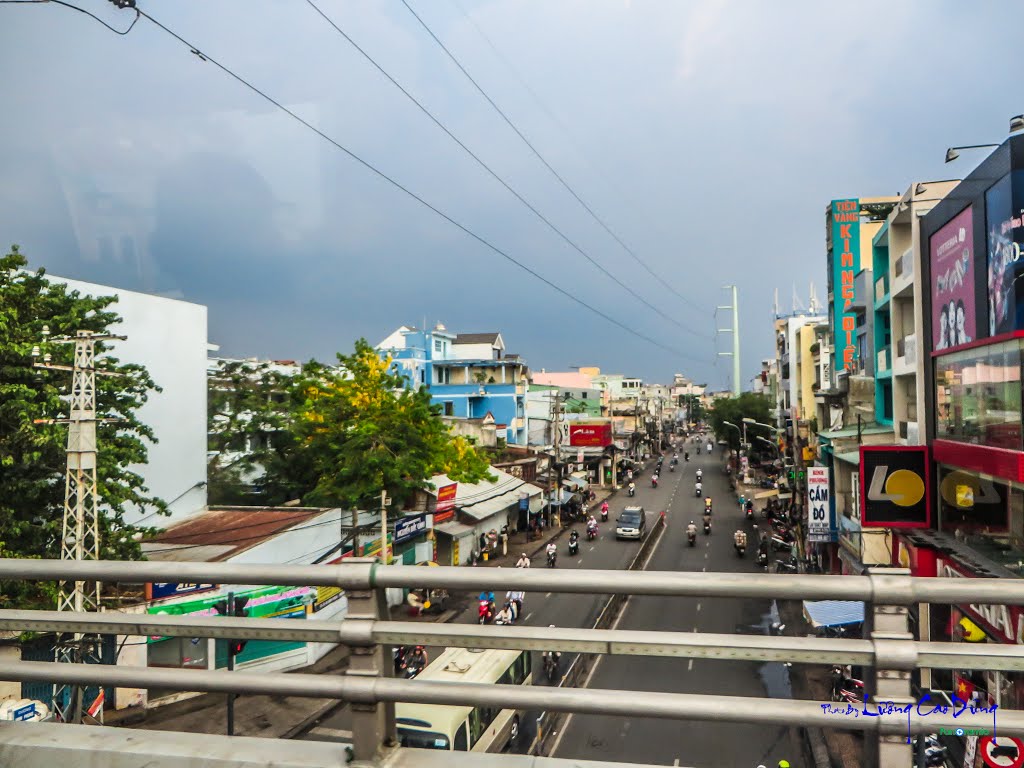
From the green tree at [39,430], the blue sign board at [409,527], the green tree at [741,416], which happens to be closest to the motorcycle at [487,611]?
the green tree at [39,430]

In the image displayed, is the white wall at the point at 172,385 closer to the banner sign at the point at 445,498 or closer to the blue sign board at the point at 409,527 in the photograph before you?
the blue sign board at the point at 409,527

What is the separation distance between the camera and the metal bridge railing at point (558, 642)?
1.68 metres

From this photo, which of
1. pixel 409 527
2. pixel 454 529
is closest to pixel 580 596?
pixel 409 527

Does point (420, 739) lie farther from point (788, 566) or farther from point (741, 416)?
point (741, 416)

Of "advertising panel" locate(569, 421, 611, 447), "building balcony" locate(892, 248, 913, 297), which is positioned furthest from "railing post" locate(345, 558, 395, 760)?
"advertising panel" locate(569, 421, 611, 447)

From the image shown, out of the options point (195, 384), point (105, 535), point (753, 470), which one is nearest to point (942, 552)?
point (105, 535)

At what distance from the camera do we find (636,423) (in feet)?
255

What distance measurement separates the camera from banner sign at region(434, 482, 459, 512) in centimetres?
2620

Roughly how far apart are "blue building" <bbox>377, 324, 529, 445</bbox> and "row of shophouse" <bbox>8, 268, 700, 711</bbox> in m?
0.10

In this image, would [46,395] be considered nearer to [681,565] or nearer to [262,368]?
[262,368]

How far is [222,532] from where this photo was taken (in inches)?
690

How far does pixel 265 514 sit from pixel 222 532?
77.3 inches

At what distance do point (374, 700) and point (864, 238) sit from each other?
105ft

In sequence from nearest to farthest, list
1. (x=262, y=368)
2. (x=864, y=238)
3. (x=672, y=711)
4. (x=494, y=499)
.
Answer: (x=672, y=711), (x=262, y=368), (x=864, y=238), (x=494, y=499)
